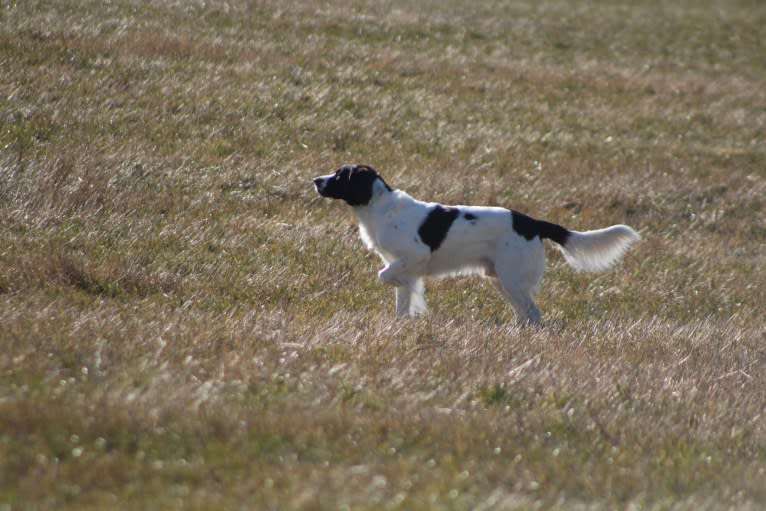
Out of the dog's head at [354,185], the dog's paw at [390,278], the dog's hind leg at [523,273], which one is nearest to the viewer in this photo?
the dog's paw at [390,278]

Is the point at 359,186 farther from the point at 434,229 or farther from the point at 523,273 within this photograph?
the point at 523,273

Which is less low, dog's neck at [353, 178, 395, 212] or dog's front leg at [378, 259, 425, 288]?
dog's neck at [353, 178, 395, 212]

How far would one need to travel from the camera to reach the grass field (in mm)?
4527

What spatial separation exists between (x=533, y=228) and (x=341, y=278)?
1.76 m

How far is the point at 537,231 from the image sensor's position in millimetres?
8375

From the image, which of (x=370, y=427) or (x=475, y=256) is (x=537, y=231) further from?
(x=370, y=427)

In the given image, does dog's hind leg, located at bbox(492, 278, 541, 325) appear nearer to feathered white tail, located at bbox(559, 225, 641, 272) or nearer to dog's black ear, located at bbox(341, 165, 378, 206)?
feathered white tail, located at bbox(559, 225, 641, 272)

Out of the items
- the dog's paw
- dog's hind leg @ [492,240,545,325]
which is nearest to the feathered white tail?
dog's hind leg @ [492,240,545,325]

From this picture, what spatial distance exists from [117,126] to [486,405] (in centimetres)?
810

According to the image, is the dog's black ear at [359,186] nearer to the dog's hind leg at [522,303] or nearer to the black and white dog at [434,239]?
the black and white dog at [434,239]

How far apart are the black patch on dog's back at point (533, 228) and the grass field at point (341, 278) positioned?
75cm

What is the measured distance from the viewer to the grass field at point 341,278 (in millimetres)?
4527

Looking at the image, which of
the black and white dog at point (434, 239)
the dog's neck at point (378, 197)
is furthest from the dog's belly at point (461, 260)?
the dog's neck at point (378, 197)

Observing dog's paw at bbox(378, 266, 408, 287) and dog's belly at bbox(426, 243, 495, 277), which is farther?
dog's belly at bbox(426, 243, 495, 277)
